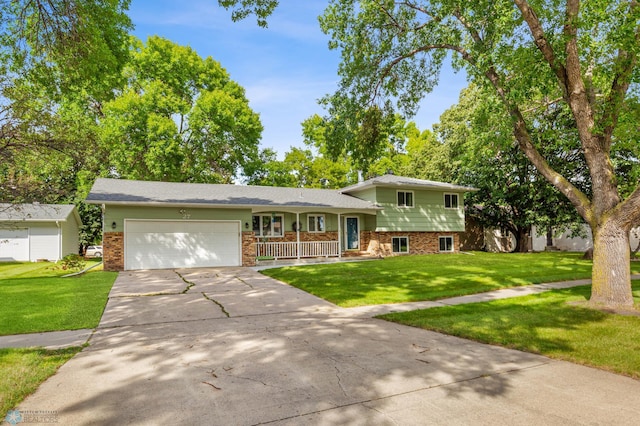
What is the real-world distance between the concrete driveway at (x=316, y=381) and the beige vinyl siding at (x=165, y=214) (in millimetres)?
10034

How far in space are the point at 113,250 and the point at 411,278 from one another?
11.5 meters

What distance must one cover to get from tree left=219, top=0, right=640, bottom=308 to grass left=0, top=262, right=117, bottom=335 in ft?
24.8

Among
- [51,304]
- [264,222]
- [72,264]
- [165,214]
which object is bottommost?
[51,304]

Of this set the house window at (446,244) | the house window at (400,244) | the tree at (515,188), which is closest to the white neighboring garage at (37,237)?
the house window at (400,244)

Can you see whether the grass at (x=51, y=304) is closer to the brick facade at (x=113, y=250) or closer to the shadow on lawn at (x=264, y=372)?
the shadow on lawn at (x=264, y=372)

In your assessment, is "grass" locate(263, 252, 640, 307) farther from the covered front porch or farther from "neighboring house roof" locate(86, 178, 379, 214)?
the covered front porch

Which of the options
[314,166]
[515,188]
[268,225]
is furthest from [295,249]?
[314,166]

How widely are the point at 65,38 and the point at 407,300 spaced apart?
8.83m

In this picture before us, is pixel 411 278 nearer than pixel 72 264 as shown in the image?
Yes

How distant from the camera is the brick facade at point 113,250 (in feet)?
49.2

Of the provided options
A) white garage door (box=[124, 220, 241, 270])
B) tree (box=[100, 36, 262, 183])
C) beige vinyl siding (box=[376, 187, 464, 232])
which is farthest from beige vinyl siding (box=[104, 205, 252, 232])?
tree (box=[100, 36, 262, 183])

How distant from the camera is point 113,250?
49.6ft

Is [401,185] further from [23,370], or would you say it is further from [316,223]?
[23,370]

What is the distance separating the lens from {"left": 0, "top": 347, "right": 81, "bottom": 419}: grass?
337 centimetres
